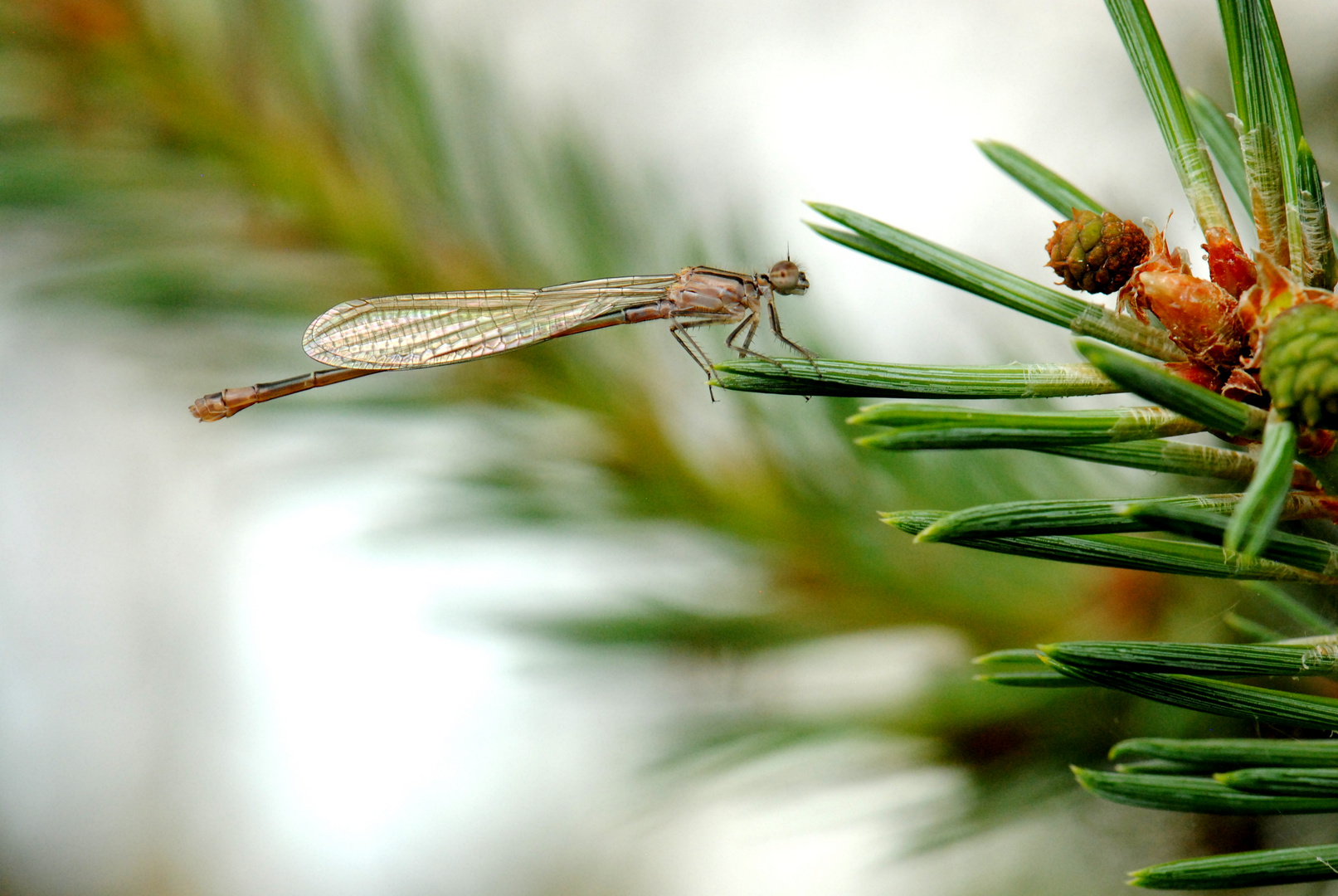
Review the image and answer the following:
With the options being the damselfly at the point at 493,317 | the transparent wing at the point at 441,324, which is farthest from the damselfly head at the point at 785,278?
the transparent wing at the point at 441,324

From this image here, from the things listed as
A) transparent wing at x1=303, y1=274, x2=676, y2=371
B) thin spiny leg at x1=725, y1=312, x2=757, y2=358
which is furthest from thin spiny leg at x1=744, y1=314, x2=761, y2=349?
transparent wing at x1=303, y1=274, x2=676, y2=371

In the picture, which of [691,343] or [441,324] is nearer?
[441,324]

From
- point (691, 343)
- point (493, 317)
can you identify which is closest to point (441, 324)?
point (493, 317)

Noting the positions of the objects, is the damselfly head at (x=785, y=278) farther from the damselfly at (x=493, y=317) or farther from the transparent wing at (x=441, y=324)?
the transparent wing at (x=441, y=324)

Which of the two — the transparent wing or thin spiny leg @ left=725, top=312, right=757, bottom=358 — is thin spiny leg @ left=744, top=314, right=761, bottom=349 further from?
the transparent wing

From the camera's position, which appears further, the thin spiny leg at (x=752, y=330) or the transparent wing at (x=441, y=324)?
the thin spiny leg at (x=752, y=330)

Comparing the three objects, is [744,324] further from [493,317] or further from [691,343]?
[493,317]

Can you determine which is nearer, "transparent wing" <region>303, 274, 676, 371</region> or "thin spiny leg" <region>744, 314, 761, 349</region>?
"transparent wing" <region>303, 274, 676, 371</region>
